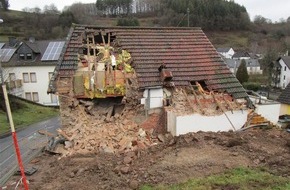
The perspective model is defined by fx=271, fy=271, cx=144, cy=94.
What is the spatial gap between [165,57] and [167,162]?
19.0ft

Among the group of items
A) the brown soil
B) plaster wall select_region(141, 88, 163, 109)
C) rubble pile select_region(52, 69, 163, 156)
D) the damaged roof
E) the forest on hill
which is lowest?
the brown soil

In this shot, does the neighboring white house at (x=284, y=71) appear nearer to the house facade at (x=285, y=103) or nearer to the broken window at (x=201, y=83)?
the house facade at (x=285, y=103)

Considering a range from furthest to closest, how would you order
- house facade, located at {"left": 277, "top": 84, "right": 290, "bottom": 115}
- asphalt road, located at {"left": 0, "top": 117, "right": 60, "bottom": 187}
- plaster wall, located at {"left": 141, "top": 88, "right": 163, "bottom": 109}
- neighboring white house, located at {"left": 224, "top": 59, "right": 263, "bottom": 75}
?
1. neighboring white house, located at {"left": 224, "top": 59, "right": 263, "bottom": 75}
2. house facade, located at {"left": 277, "top": 84, "right": 290, "bottom": 115}
3. plaster wall, located at {"left": 141, "top": 88, "right": 163, "bottom": 109}
4. asphalt road, located at {"left": 0, "top": 117, "right": 60, "bottom": 187}

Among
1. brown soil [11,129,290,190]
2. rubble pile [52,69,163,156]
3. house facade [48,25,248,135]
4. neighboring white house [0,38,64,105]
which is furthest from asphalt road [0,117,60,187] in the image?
neighboring white house [0,38,64,105]

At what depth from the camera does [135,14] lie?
93.6 meters

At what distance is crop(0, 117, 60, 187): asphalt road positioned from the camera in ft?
36.6

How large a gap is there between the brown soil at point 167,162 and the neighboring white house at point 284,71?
4080 centimetres

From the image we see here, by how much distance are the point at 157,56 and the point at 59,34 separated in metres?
46.4

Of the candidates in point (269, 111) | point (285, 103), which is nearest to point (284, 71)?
point (285, 103)

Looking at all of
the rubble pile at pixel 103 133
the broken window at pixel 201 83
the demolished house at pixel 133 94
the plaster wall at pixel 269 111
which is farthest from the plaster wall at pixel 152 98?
the plaster wall at pixel 269 111

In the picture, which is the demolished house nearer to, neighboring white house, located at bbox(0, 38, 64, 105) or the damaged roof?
the damaged roof

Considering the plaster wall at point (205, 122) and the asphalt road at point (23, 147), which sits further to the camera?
the plaster wall at point (205, 122)

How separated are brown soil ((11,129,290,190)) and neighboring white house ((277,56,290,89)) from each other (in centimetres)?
4080

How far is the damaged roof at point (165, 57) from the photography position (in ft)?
40.3
